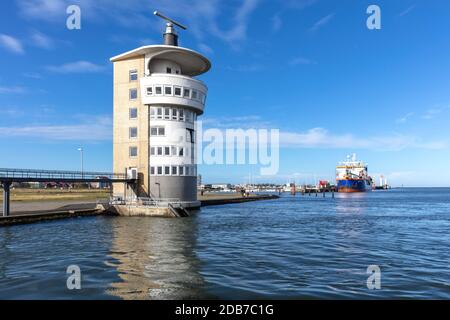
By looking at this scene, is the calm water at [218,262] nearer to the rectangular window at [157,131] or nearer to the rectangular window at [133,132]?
the rectangular window at [157,131]

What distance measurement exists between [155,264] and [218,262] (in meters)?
3.20

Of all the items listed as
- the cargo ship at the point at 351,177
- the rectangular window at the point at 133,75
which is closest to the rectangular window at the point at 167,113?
the rectangular window at the point at 133,75

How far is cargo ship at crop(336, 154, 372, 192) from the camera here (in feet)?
589

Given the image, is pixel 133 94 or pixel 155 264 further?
pixel 133 94

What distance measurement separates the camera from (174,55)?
51.7 m

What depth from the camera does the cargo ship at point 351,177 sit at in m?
179

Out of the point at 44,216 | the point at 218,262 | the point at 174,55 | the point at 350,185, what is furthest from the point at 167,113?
the point at 350,185

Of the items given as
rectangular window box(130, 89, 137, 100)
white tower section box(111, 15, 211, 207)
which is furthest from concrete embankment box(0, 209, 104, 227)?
rectangular window box(130, 89, 137, 100)

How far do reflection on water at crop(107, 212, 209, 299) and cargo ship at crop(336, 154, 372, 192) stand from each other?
6316 inches

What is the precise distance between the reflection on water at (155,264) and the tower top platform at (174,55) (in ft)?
88.0

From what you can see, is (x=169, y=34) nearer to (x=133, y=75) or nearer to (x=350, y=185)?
(x=133, y=75)

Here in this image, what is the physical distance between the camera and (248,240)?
88.0 ft
